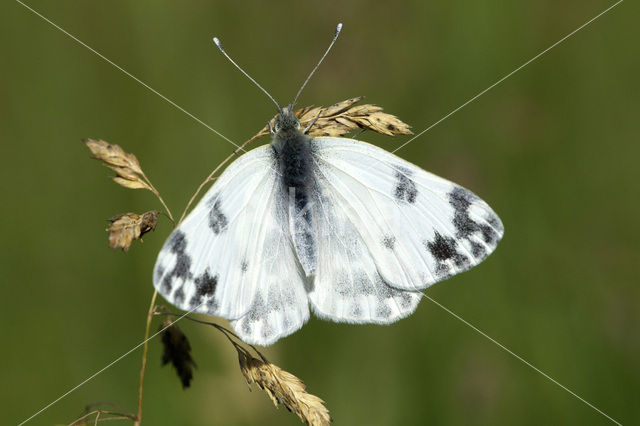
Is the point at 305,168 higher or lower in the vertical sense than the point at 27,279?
higher

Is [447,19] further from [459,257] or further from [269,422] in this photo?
[269,422]

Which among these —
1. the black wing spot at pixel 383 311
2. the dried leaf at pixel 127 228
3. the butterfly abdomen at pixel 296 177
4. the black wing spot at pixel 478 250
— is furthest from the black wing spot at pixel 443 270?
the dried leaf at pixel 127 228

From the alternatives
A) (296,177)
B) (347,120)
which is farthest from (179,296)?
(347,120)

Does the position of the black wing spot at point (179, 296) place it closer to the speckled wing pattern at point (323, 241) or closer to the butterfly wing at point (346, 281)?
the speckled wing pattern at point (323, 241)

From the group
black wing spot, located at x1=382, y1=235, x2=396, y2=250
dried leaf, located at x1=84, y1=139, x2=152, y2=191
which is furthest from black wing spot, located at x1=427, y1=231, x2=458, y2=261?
dried leaf, located at x1=84, y1=139, x2=152, y2=191

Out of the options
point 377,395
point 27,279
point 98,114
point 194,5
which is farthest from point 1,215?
point 377,395

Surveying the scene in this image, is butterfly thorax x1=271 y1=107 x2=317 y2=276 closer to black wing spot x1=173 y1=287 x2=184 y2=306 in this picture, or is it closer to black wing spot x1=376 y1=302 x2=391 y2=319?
black wing spot x1=376 y1=302 x2=391 y2=319
